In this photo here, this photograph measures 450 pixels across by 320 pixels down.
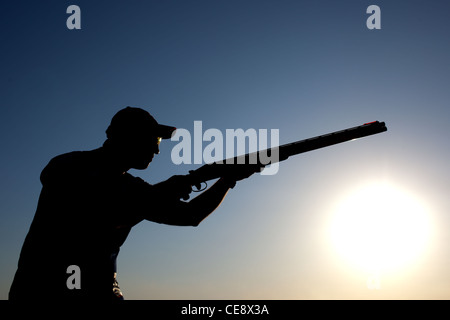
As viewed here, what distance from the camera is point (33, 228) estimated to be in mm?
3186

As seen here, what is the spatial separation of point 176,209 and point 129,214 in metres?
0.70

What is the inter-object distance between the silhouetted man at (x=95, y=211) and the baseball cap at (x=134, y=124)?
0.5 inches

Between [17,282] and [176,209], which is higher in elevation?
[176,209]

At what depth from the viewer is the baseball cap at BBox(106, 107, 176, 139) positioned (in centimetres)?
419

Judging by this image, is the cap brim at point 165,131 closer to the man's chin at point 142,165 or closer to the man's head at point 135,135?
the man's head at point 135,135

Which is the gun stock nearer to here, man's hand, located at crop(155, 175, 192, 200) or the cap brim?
A: man's hand, located at crop(155, 175, 192, 200)

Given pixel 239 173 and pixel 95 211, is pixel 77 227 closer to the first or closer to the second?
pixel 95 211

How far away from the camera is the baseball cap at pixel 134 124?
4191 mm

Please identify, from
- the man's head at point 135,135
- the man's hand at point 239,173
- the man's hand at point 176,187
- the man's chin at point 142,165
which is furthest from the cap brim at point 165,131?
the man's hand at point 239,173

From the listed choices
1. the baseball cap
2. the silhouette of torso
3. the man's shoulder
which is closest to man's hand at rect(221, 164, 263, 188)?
the baseball cap

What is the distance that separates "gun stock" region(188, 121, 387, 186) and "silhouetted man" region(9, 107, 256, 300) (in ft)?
3.54
